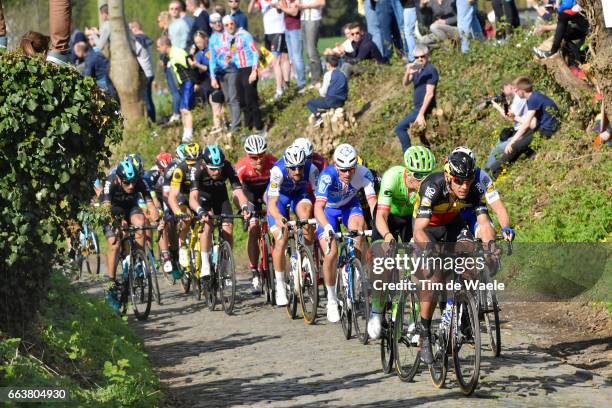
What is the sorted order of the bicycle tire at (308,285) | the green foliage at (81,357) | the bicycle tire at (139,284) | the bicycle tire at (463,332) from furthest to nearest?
1. the bicycle tire at (139,284)
2. the bicycle tire at (308,285)
3. the bicycle tire at (463,332)
4. the green foliage at (81,357)

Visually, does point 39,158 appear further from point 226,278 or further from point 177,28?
point 177,28

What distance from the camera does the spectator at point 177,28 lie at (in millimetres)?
24047

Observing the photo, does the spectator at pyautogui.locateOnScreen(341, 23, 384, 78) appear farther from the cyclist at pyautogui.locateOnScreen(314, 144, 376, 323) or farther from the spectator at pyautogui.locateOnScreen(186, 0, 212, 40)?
the cyclist at pyautogui.locateOnScreen(314, 144, 376, 323)

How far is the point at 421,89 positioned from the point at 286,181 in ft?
17.3

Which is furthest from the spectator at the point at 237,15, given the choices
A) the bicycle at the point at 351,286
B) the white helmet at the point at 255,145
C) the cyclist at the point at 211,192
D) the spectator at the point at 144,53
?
the bicycle at the point at 351,286

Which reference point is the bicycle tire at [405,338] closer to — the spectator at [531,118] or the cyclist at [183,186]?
the cyclist at [183,186]

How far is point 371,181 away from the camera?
1355 cm

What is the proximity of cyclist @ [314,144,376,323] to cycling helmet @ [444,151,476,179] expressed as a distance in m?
2.98

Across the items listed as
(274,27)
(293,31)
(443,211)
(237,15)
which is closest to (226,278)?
(443,211)

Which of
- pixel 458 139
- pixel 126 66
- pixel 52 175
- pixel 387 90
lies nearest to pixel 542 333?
pixel 52 175

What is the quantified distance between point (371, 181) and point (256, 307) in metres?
2.79

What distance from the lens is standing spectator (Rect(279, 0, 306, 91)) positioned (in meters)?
21.9

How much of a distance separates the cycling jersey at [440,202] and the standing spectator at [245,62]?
12.6m

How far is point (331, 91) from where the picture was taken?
71.5 ft
